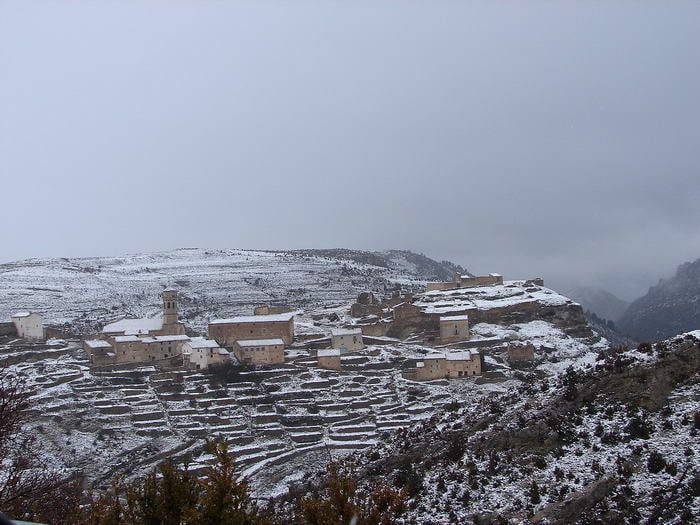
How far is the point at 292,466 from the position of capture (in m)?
34.5

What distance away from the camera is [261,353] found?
48938mm

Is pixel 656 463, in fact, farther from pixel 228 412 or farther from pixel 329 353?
pixel 329 353

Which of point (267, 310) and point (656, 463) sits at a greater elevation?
point (656, 463)

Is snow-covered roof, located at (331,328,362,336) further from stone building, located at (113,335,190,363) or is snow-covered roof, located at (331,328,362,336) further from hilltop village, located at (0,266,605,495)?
stone building, located at (113,335,190,363)

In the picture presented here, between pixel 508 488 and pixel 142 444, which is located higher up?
pixel 508 488

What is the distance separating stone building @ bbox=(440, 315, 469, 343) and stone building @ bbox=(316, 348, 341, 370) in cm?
865

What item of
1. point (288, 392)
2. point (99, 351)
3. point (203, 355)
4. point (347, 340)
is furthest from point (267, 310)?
point (288, 392)

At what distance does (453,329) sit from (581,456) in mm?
34856

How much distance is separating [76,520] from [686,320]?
329 ft

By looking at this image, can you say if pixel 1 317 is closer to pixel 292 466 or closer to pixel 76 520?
pixel 292 466

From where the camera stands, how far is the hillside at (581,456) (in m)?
14.1

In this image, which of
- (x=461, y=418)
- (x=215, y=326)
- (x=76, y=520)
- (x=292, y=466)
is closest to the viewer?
(x=76, y=520)

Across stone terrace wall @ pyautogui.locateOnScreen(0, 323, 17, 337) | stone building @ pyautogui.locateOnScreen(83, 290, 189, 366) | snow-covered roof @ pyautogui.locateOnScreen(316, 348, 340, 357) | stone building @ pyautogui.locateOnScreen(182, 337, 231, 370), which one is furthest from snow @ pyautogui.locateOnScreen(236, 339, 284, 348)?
stone terrace wall @ pyautogui.locateOnScreen(0, 323, 17, 337)

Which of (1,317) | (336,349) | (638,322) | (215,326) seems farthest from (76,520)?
(638,322)
